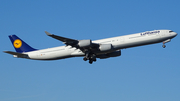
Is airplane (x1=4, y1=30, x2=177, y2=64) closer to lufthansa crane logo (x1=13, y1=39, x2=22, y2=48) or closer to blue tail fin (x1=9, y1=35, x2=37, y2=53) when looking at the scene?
blue tail fin (x1=9, y1=35, x2=37, y2=53)

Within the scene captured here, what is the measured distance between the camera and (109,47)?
48594 millimetres

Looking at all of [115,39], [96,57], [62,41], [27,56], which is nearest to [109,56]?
[96,57]

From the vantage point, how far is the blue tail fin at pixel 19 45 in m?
56.6

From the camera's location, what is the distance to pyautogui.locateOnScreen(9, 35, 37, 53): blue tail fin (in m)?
56.6

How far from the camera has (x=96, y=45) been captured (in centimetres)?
4931

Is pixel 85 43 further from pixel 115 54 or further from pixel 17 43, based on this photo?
pixel 17 43

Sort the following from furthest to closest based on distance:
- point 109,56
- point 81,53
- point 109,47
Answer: point 109,56
point 81,53
point 109,47

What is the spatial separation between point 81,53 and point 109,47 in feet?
19.6

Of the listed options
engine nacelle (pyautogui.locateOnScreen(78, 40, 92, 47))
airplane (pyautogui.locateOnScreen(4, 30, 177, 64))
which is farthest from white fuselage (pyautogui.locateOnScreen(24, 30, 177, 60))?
engine nacelle (pyautogui.locateOnScreen(78, 40, 92, 47))

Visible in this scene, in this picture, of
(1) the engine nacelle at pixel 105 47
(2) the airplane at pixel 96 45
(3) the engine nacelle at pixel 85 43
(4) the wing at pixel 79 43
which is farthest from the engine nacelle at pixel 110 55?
(3) the engine nacelle at pixel 85 43

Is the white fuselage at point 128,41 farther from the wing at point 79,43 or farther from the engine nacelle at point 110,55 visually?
the engine nacelle at point 110,55

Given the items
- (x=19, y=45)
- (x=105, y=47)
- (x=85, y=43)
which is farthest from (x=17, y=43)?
(x=105, y=47)

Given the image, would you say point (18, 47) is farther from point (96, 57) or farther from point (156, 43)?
point (156, 43)

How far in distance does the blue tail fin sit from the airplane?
225cm
